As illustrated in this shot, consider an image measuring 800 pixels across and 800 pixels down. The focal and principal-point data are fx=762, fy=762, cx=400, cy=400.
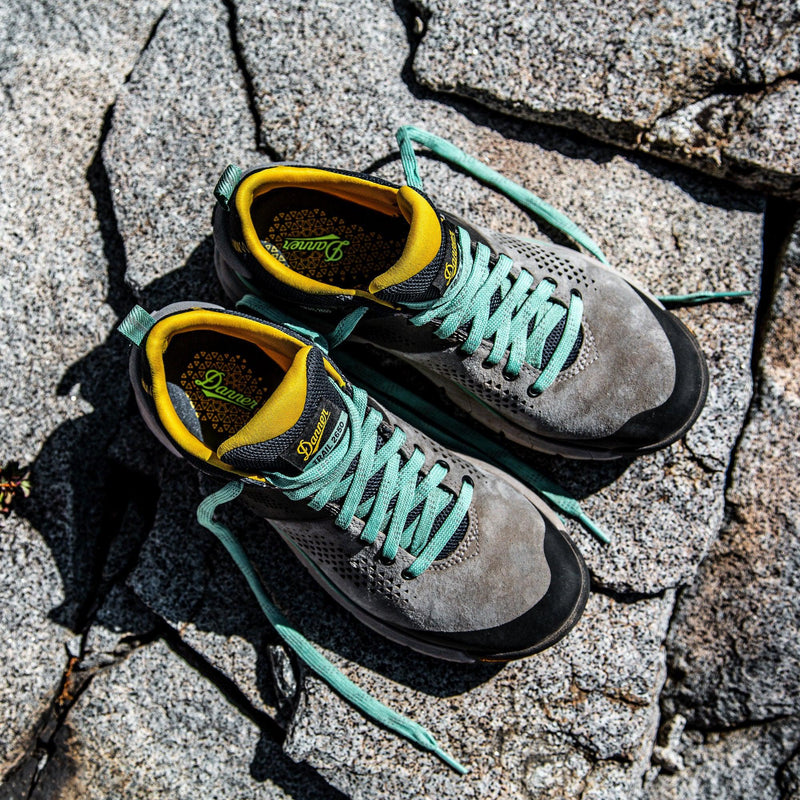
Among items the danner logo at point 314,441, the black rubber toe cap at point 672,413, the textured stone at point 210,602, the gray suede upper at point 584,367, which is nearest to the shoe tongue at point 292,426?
the danner logo at point 314,441

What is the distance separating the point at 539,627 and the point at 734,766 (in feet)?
3.72

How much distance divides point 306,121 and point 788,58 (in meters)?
1.66

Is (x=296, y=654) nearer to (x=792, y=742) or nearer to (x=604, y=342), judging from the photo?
(x=604, y=342)

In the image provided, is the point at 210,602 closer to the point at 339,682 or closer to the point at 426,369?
the point at 339,682

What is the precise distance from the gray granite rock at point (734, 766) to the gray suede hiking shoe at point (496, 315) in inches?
48.1

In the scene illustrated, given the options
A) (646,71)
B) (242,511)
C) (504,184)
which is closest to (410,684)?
(242,511)

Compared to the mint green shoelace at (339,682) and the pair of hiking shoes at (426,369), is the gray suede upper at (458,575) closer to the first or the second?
the pair of hiking shoes at (426,369)

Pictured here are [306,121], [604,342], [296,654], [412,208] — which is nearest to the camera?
[412,208]

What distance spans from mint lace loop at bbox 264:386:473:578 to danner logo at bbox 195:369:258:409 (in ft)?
1.02

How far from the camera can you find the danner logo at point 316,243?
7.52 ft

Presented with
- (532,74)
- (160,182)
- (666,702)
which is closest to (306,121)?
(160,182)

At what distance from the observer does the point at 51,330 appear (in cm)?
271

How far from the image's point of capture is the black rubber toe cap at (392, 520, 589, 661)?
2.29m

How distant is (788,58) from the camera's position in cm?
258
